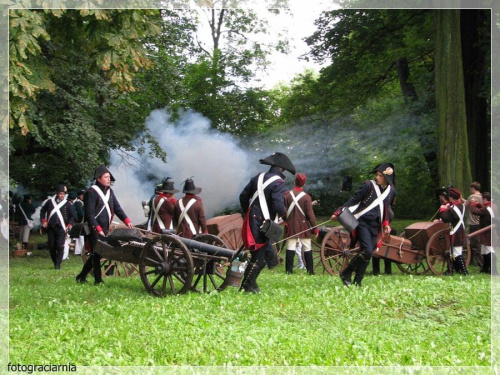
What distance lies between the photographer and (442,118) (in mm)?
15516

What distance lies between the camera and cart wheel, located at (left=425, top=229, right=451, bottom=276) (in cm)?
1255

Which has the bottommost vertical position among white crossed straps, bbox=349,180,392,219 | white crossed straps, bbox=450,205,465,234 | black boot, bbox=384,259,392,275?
black boot, bbox=384,259,392,275

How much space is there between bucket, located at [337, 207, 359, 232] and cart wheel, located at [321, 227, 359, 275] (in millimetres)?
3057

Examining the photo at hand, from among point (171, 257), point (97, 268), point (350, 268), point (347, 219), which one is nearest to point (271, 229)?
point (171, 257)

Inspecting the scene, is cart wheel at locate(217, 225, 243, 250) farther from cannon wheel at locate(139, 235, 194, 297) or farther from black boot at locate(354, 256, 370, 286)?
cannon wheel at locate(139, 235, 194, 297)

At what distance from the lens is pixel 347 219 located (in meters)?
9.16

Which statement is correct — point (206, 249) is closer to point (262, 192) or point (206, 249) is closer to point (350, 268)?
point (262, 192)

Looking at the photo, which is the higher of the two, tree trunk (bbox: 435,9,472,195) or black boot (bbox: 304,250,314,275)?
tree trunk (bbox: 435,9,472,195)

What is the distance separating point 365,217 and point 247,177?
12869mm

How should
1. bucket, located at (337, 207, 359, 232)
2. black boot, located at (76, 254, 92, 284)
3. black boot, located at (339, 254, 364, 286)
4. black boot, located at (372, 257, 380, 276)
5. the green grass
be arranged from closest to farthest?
the green grass, bucket, located at (337, 207, 359, 232), black boot, located at (339, 254, 364, 286), black boot, located at (76, 254, 92, 284), black boot, located at (372, 257, 380, 276)

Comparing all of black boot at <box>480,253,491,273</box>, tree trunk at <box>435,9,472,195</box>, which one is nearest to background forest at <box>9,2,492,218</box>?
tree trunk at <box>435,9,472,195</box>

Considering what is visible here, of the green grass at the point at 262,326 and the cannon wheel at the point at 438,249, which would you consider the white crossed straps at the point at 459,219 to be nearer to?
the cannon wheel at the point at 438,249

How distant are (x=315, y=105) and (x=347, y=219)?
12803 mm

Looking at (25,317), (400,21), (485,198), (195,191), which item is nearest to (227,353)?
(25,317)
